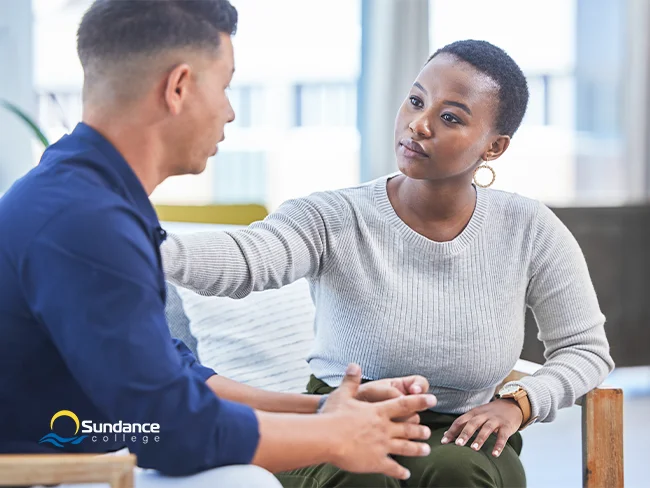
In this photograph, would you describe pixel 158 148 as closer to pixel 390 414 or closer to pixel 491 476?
pixel 390 414

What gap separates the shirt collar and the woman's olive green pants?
1.84 ft

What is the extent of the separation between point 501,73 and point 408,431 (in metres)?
0.73

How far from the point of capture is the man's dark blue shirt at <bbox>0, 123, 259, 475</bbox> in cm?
89

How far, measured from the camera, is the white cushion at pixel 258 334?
1.81 meters

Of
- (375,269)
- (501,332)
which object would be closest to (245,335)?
(375,269)

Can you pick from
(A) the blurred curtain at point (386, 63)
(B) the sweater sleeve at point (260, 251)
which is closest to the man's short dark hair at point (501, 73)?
(B) the sweater sleeve at point (260, 251)

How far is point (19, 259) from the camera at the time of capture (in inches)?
36.2

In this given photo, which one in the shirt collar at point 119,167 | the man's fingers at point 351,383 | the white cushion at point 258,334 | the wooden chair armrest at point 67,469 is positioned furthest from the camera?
the white cushion at point 258,334

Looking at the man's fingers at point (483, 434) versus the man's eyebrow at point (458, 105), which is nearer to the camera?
the man's fingers at point (483, 434)

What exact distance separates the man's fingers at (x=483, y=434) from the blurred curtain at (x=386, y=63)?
2307 millimetres

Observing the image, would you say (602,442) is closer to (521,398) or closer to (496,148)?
(521,398)

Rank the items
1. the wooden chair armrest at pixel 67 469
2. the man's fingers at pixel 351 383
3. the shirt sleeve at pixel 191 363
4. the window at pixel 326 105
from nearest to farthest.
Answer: the wooden chair armrest at pixel 67 469 → the man's fingers at pixel 351 383 → the shirt sleeve at pixel 191 363 → the window at pixel 326 105

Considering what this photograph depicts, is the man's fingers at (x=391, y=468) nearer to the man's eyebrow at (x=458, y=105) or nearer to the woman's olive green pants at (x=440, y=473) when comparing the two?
the woman's olive green pants at (x=440, y=473)

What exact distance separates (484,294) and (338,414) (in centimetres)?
57
